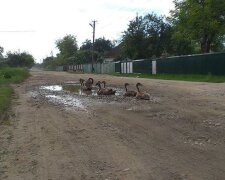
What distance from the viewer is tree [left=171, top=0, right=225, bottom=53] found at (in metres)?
49.1

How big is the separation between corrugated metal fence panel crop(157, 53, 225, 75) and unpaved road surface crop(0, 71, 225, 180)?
21871mm

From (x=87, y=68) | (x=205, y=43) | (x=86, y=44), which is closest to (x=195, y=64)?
(x=205, y=43)

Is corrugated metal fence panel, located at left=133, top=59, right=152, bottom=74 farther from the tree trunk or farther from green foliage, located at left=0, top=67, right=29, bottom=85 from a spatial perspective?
green foliage, located at left=0, top=67, right=29, bottom=85

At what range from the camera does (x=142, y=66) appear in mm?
54062

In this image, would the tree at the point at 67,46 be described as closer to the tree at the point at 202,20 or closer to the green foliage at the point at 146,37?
the green foliage at the point at 146,37

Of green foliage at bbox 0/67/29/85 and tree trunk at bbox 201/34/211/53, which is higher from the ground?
tree trunk at bbox 201/34/211/53

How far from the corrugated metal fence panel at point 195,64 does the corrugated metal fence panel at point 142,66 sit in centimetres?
326

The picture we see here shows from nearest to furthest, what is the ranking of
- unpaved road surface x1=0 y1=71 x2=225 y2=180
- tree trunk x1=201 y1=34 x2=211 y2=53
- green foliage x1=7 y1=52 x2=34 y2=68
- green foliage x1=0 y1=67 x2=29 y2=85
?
unpaved road surface x1=0 y1=71 x2=225 y2=180, green foliage x1=0 y1=67 x2=29 y2=85, tree trunk x1=201 y1=34 x2=211 y2=53, green foliage x1=7 y1=52 x2=34 y2=68

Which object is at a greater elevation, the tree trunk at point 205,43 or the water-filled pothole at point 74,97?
the tree trunk at point 205,43

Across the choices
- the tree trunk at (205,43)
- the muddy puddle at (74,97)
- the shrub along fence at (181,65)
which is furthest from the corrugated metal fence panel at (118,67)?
the muddy puddle at (74,97)

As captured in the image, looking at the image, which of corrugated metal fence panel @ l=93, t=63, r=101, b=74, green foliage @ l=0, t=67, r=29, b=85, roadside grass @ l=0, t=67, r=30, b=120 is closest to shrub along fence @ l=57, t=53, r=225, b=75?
corrugated metal fence panel @ l=93, t=63, r=101, b=74

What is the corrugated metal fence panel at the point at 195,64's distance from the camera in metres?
34.6

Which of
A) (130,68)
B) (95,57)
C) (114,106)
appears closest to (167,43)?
(130,68)

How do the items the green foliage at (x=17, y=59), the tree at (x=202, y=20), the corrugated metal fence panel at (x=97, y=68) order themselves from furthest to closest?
the green foliage at (x=17, y=59)
the corrugated metal fence panel at (x=97, y=68)
the tree at (x=202, y=20)
